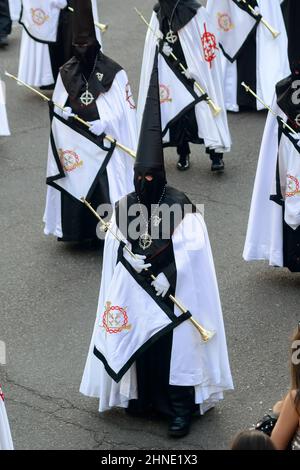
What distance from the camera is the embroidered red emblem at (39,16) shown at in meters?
12.4

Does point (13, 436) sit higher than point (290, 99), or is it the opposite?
point (290, 99)

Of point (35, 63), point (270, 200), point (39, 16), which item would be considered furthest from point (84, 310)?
point (35, 63)

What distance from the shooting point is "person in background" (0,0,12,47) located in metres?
14.4

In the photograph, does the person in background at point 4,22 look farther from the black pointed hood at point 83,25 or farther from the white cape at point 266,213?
the white cape at point 266,213

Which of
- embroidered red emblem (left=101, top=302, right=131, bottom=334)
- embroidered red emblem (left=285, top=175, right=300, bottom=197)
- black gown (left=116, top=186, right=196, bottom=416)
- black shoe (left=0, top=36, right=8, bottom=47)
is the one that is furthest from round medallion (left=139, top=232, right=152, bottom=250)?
black shoe (left=0, top=36, right=8, bottom=47)

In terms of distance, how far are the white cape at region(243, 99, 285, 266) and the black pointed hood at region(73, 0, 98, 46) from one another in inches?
55.4

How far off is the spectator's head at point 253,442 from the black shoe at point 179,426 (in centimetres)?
248

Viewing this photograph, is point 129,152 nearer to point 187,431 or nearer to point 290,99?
point 290,99

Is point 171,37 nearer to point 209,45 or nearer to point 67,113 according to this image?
point 209,45

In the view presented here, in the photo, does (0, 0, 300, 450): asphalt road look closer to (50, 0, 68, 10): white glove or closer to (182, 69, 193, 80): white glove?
(182, 69, 193, 80): white glove

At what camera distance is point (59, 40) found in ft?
41.3

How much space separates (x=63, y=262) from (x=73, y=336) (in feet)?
4.29
